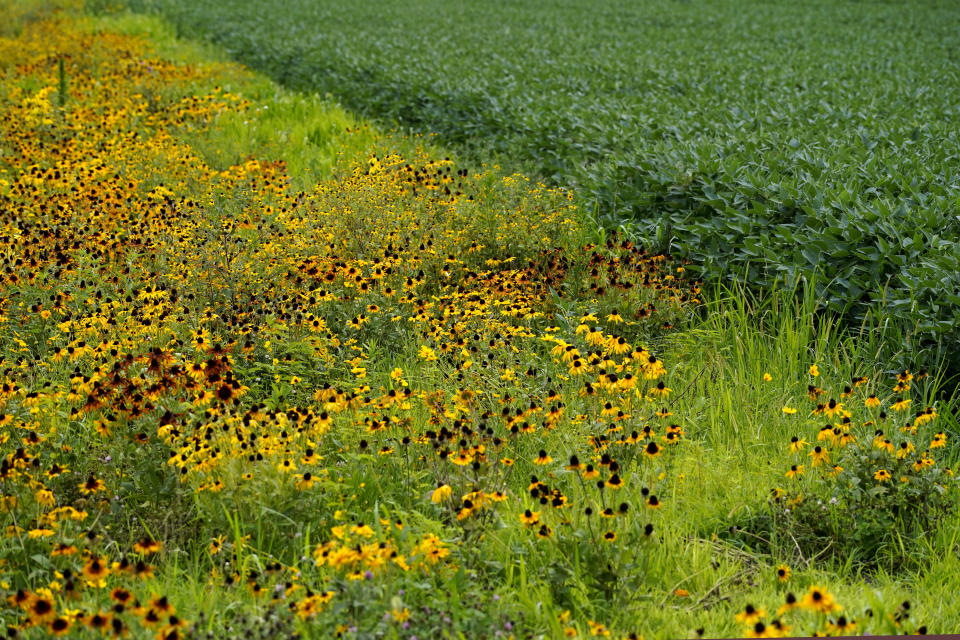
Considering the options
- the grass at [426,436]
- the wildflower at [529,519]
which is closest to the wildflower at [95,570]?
the grass at [426,436]

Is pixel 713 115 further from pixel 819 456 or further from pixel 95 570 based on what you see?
pixel 95 570

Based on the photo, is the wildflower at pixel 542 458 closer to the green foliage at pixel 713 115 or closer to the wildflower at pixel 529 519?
the wildflower at pixel 529 519

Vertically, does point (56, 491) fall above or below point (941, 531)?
below

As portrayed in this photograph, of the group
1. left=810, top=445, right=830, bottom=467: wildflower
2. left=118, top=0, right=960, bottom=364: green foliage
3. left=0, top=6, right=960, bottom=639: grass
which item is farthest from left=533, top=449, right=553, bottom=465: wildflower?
left=118, top=0, right=960, bottom=364: green foliage

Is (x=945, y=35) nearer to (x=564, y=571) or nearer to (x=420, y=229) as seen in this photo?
(x=420, y=229)

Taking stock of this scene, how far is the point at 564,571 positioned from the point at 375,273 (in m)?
2.71

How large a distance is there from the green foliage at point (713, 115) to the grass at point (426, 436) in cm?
35

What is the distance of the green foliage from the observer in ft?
17.5

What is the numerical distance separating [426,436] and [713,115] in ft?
22.7

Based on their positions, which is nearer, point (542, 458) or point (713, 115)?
point (542, 458)

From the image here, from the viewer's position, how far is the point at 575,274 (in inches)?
235

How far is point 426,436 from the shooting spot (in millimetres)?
3682

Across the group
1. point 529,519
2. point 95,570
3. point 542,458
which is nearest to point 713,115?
point 542,458

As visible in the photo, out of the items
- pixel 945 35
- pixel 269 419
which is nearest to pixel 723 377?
pixel 269 419
